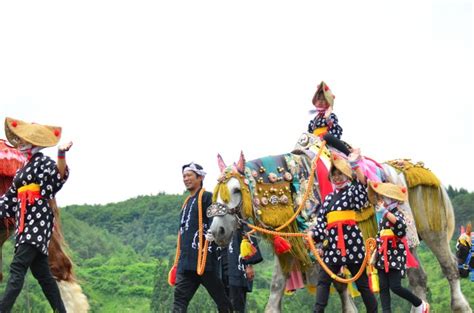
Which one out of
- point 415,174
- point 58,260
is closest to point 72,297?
point 58,260

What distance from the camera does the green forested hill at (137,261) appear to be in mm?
21062

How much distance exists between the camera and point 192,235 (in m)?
10.2

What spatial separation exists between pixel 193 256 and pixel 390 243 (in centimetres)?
197

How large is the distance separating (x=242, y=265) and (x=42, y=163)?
2.84m

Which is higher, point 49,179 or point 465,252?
point 49,179

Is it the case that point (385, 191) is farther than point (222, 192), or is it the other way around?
point (222, 192)

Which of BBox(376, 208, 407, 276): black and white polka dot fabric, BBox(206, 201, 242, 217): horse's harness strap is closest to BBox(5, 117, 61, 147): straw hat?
BBox(206, 201, 242, 217): horse's harness strap

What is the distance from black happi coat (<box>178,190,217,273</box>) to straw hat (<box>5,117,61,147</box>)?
156cm

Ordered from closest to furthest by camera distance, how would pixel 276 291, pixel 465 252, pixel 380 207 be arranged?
pixel 380 207 < pixel 276 291 < pixel 465 252

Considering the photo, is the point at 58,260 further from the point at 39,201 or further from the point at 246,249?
the point at 246,249

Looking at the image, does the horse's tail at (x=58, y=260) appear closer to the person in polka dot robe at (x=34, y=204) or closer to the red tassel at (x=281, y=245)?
the person in polka dot robe at (x=34, y=204)

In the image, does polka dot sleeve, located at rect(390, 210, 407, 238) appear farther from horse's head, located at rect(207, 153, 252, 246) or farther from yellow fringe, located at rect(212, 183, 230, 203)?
yellow fringe, located at rect(212, 183, 230, 203)

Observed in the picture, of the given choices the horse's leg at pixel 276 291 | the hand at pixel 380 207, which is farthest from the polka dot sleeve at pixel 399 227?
the horse's leg at pixel 276 291

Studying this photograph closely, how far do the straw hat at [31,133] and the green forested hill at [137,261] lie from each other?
6768 mm
